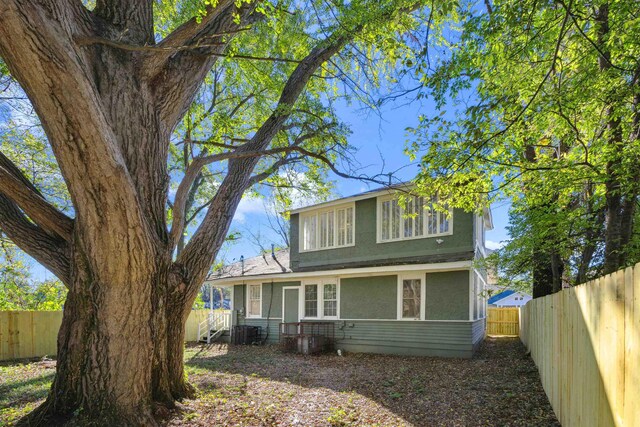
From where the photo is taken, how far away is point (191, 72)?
5.39m

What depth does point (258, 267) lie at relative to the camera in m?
17.5

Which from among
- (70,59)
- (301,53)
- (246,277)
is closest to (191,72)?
(70,59)

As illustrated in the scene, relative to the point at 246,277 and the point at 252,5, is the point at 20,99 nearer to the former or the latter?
the point at 252,5

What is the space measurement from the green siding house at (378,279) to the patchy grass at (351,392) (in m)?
1.26

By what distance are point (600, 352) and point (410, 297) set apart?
32.0 ft

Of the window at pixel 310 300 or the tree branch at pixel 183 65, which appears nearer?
the tree branch at pixel 183 65

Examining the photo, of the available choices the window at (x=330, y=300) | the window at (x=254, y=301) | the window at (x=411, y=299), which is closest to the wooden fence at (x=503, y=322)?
the window at (x=411, y=299)

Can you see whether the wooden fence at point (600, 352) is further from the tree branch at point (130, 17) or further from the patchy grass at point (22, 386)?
the patchy grass at point (22, 386)

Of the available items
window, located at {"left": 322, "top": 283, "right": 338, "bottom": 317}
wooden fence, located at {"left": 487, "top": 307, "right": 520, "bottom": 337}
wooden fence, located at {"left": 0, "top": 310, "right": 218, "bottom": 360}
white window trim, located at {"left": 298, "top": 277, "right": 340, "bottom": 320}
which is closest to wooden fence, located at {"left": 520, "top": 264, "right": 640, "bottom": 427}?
white window trim, located at {"left": 298, "top": 277, "right": 340, "bottom": 320}

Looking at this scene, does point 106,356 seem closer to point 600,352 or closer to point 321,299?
point 600,352

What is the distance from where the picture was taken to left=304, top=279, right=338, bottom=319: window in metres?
13.9

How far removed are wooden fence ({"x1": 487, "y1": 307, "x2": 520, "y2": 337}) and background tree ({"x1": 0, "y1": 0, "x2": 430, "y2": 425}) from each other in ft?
58.0

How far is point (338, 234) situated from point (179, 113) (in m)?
9.69

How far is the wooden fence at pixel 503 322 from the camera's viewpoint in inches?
747
